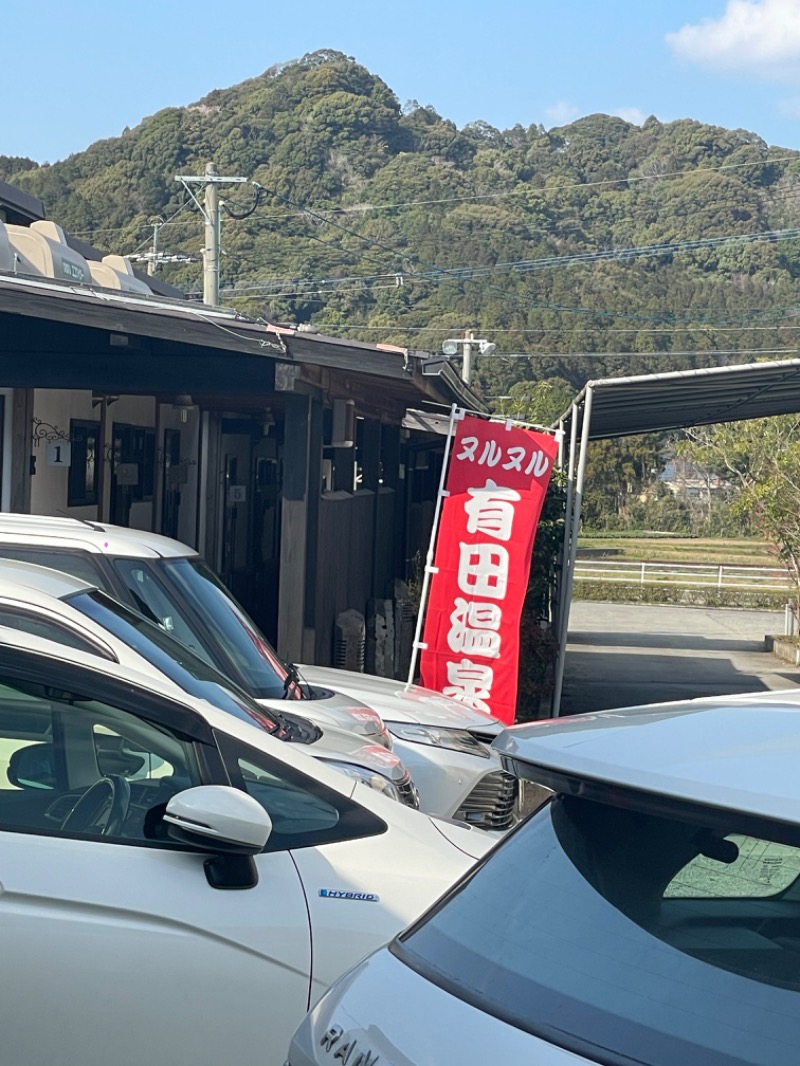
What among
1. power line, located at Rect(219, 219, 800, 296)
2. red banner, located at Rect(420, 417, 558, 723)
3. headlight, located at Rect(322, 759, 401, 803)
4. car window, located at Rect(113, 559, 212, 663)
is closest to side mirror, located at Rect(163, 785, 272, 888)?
headlight, located at Rect(322, 759, 401, 803)

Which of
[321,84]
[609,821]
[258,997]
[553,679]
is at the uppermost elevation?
[321,84]

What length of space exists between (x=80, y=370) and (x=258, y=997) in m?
7.21

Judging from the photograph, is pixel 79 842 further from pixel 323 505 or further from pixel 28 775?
pixel 323 505

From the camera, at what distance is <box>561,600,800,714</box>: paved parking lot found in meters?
18.0

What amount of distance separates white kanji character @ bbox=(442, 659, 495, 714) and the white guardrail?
24261 millimetres

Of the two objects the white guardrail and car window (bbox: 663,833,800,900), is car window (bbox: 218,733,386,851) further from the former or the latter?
the white guardrail

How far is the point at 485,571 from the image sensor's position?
10609mm

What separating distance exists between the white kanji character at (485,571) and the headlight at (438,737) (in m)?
3.37

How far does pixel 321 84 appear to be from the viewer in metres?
99.3

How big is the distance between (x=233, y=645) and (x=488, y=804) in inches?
63.8

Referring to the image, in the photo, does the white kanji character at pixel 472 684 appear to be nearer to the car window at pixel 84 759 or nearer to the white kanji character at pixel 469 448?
the white kanji character at pixel 469 448

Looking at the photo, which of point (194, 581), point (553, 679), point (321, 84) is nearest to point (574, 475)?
point (553, 679)

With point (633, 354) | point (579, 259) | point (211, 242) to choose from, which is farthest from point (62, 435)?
point (579, 259)

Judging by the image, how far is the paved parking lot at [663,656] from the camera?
18047 mm
